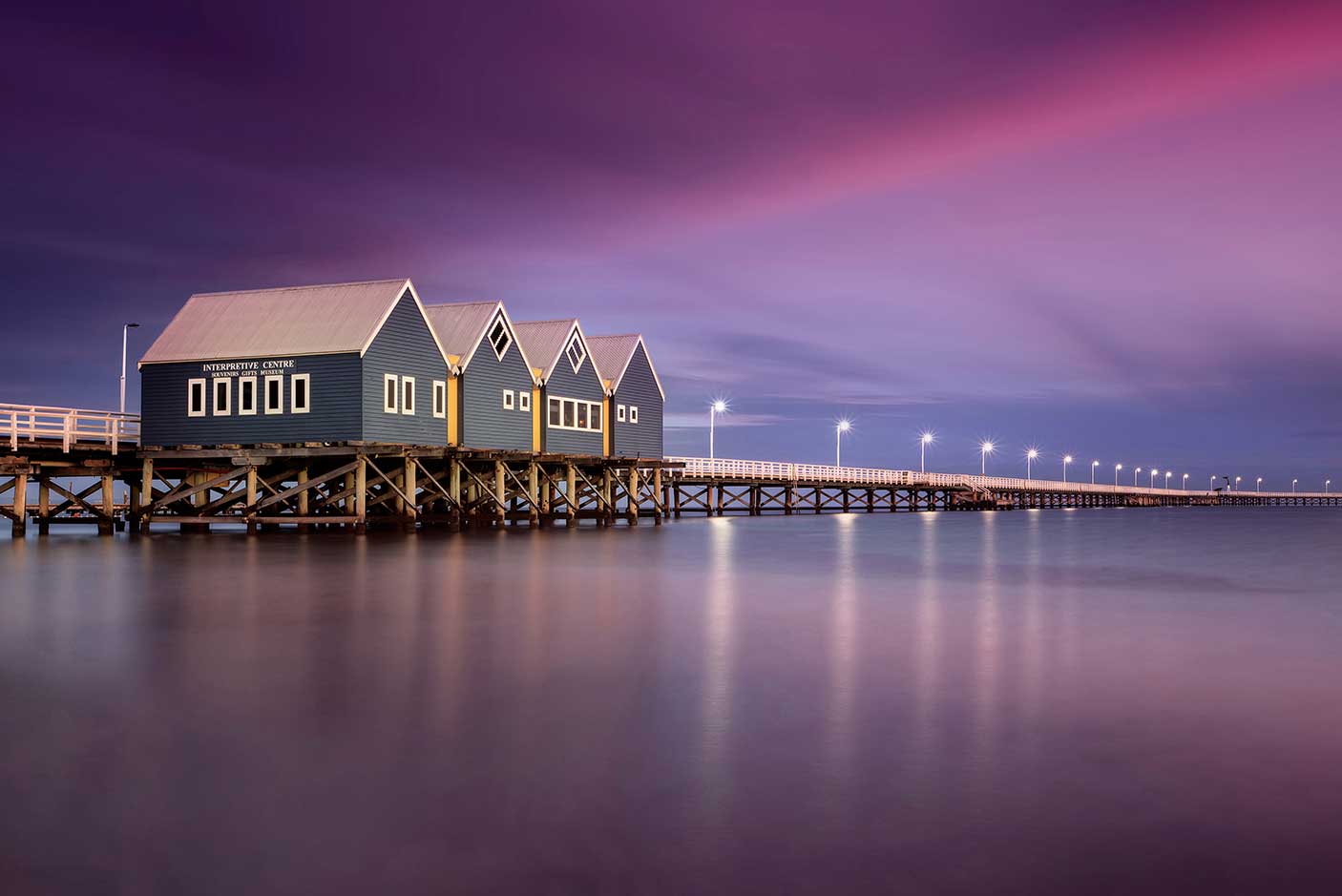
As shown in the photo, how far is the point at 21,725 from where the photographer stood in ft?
29.4

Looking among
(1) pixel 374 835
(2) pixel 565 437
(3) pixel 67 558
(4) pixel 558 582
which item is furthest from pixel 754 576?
(2) pixel 565 437

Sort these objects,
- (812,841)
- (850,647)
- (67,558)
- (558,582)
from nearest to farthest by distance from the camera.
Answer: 1. (812,841)
2. (850,647)
3. (558,582)
4. (67,558)

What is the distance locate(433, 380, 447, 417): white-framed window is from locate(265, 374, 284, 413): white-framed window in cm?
560

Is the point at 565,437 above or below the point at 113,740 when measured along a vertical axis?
above

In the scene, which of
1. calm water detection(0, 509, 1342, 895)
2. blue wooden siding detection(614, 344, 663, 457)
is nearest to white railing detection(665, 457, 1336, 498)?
blue wooden siding detection(614, 344, 663, 457)

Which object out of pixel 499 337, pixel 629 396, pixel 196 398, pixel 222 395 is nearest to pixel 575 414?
pixel 629 396

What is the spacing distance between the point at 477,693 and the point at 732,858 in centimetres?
486

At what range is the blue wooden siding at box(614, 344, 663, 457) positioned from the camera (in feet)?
185

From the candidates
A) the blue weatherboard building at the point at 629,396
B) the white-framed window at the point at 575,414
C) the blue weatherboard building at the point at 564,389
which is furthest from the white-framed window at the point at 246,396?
the blue weatherboard building at the point at 629,396

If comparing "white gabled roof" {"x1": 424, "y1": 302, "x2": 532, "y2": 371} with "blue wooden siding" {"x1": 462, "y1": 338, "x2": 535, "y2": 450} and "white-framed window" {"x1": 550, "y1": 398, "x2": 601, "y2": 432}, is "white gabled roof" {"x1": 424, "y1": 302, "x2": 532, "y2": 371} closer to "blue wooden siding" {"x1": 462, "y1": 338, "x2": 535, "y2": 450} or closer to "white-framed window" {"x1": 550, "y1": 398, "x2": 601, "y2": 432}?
"blue wooden siding" {"x1": 462, "y1": 338, "x2": 535, "y2": 450}

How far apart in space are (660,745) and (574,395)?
4428 cm

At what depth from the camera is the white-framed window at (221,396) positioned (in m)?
A: 40.0

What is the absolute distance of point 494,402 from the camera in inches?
1821

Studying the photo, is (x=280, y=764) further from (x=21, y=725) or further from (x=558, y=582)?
(x=558, y=582)
